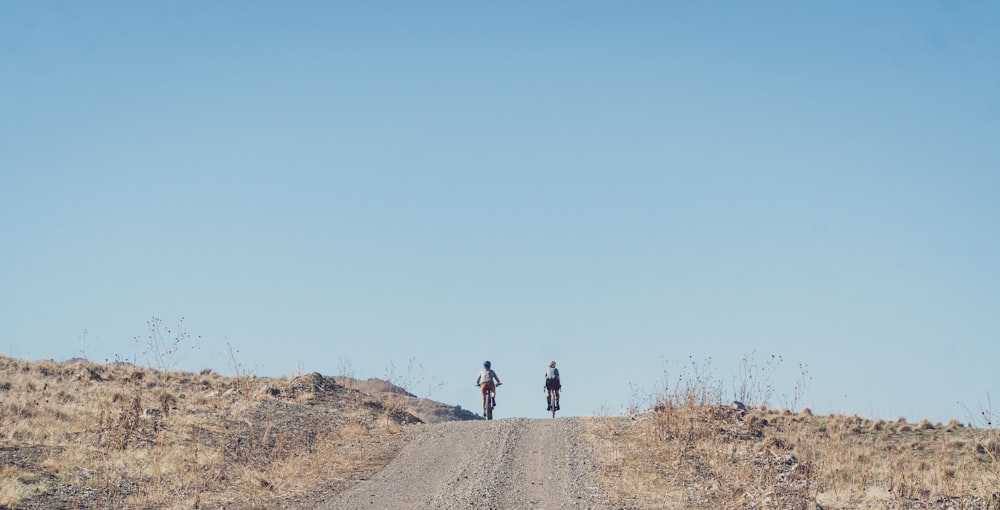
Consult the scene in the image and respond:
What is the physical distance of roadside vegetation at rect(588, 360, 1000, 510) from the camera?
47.5ft

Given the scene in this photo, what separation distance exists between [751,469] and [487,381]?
592 inches

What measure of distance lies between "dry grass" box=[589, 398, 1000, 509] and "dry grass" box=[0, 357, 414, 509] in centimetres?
613

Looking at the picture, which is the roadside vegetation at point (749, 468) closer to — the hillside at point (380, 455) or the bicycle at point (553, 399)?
the hillside at point (380, 455)

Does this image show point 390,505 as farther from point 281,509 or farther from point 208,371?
point 208,371

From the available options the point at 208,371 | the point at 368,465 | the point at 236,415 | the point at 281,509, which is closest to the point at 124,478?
the point at 281,509

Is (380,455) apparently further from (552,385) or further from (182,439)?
(552,385)

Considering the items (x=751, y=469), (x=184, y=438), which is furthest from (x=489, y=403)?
(x=751, y=469)

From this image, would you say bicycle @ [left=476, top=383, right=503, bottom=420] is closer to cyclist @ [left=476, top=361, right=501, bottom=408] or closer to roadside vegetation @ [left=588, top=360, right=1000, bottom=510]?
cyclist @ [left=476, top=361, right=501, bottom=408]

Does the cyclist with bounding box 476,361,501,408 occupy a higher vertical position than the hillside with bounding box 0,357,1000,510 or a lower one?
higher

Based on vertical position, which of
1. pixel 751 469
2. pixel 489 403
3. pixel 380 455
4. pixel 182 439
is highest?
pixel 489 403

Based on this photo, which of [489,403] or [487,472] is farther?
[489,403]

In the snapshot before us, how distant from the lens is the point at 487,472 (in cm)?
1814

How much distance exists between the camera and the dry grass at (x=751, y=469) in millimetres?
14492


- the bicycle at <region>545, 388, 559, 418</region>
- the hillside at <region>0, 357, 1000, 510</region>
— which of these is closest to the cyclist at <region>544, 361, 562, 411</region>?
the bicycle at <region>545, 388, 559, 418</region>
